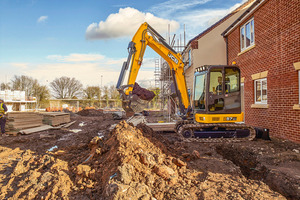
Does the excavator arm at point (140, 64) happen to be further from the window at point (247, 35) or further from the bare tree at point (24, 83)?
the bare tree at point (24, 83)

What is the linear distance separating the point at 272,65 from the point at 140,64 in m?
5.47

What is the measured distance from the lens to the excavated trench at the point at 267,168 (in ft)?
13.7

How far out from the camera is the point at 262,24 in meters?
9.38

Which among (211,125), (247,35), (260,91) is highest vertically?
(247,35)

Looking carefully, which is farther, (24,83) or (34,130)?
(24,83)

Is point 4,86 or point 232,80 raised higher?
point 4,86

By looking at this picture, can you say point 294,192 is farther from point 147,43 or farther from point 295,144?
point 147,43

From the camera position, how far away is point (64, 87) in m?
56.4

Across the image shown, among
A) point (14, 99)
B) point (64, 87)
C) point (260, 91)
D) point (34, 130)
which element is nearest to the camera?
point (260, 91)

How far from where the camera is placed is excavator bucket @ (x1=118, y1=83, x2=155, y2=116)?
26.7 ft

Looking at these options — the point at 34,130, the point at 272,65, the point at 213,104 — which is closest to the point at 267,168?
the point at 213,104

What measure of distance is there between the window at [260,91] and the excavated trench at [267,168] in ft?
11.0

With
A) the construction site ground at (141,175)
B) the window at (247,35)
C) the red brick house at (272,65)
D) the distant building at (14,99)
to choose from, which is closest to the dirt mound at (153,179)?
the construction site ground at (141,175)

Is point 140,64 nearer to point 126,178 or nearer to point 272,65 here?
point 272,65
